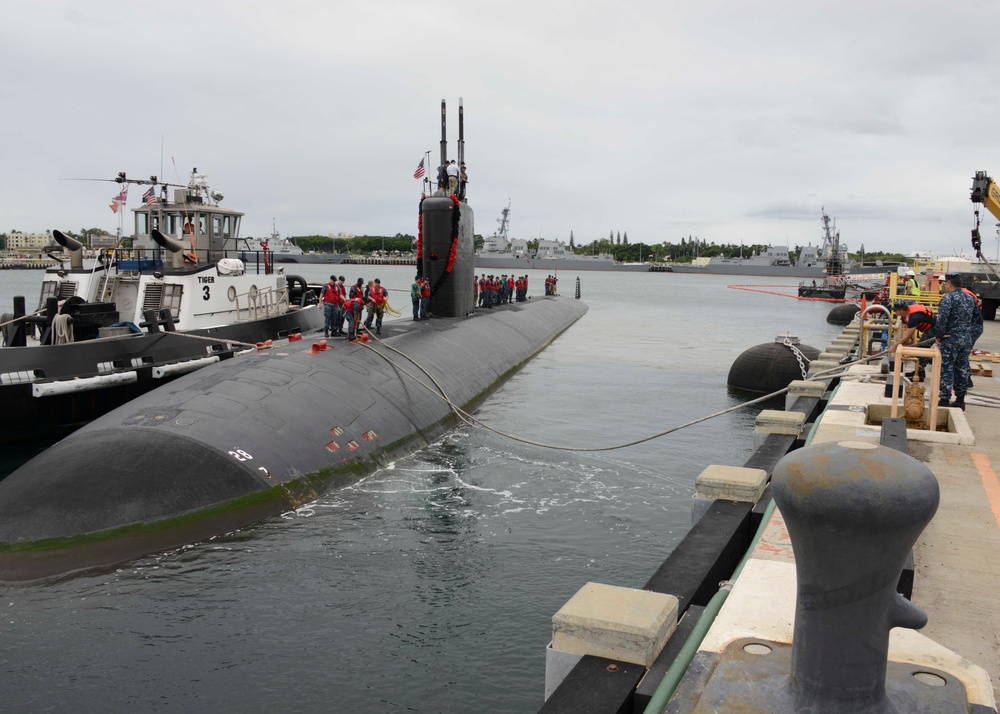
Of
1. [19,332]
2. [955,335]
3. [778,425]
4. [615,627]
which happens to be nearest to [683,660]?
[615,627]

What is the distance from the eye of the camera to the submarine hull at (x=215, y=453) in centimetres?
878

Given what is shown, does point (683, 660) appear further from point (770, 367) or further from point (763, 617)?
point (770, 367)

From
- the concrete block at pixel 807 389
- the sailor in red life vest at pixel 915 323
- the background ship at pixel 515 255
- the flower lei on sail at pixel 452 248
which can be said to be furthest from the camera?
the background ship at pixel 515 255

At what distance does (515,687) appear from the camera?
7.13 metres

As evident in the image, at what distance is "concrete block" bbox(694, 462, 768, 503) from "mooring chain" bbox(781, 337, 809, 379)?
14869mm

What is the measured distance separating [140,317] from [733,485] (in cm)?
1714

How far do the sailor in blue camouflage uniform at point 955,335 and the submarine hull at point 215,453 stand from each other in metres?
7.96

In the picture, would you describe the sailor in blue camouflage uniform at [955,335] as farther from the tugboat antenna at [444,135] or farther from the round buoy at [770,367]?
the tugboat antenna at [444,135]

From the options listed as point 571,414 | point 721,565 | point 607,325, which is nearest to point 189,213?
point 571,414

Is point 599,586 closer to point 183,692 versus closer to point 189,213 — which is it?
point 183,692

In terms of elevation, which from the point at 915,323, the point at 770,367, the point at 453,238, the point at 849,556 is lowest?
the point at 770,367

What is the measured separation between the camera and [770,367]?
23.2 meters

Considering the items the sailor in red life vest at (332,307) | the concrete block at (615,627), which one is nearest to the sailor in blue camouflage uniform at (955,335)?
the concrete block at (615,627)

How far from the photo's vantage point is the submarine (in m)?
8.80
